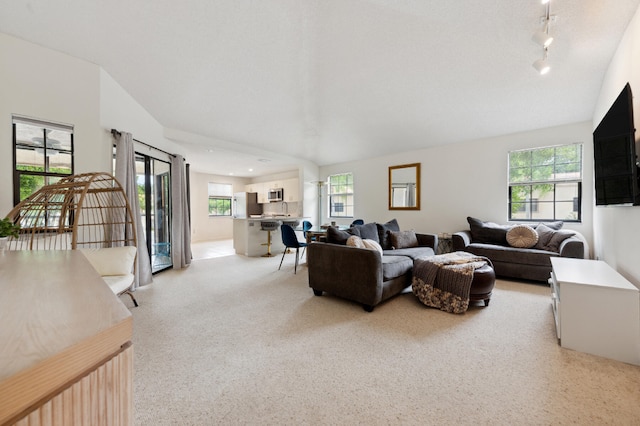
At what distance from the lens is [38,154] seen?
2670 millimetres

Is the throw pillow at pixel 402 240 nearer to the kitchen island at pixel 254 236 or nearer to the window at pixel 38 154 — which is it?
the kitchen island at pixel 254 236

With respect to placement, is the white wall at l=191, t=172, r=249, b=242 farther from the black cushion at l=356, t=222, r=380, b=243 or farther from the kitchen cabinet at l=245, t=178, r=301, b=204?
the black cushion at l=356, t=222, r=380, b=243

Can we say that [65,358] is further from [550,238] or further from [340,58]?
[550,238]

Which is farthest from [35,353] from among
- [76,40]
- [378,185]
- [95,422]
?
[378,185]

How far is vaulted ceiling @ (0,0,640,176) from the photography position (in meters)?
2.47

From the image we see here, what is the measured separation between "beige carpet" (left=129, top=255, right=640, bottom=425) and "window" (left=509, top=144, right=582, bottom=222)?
7.73ft

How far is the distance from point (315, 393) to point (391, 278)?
65.7 inches

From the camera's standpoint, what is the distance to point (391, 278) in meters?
2.98

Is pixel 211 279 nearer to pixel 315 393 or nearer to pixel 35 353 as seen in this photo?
pixel 315 393

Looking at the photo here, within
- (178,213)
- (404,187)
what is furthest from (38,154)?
(404,187)

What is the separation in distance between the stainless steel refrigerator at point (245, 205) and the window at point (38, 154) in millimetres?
6518

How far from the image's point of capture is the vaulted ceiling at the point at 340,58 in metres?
2.47

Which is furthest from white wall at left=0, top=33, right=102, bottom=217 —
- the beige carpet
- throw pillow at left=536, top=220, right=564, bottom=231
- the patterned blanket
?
throw pillow at left=536, top=220, right=564, bottom=231

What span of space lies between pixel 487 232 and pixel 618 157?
2.55 m
